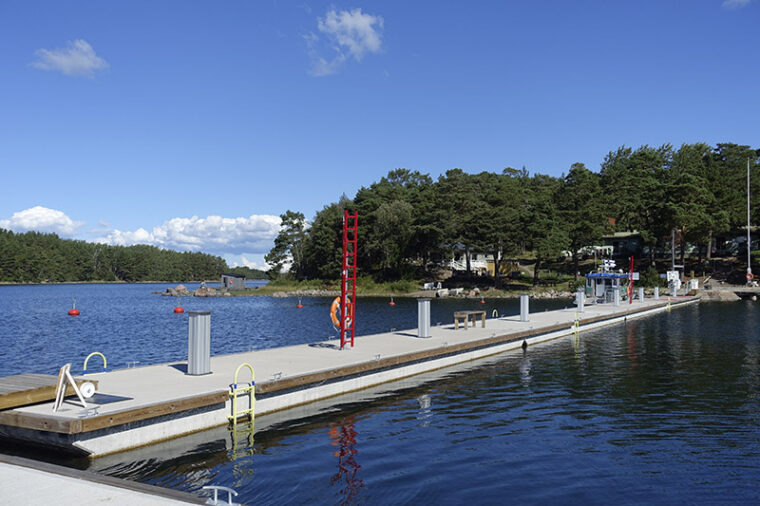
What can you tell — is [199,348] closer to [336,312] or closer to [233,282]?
[336,312]

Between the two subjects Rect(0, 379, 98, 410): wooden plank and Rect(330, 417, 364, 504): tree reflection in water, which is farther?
Rect(0, 379, 98, 410): wooden plank

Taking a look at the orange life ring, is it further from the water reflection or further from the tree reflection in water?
the tree reflection in water

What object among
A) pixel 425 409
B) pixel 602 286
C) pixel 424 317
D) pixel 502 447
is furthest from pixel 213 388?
pixel 602 286

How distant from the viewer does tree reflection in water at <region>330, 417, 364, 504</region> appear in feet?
29.3

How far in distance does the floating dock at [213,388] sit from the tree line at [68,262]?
548 feet

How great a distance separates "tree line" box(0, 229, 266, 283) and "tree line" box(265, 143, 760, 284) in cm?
9138

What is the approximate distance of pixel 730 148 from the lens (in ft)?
293

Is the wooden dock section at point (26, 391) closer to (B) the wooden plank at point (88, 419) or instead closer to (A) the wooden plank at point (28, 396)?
(A) the wooden plank at point (28, 396)

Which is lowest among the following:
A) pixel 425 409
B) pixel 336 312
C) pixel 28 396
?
pixel 425 409

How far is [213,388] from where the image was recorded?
12414 mm

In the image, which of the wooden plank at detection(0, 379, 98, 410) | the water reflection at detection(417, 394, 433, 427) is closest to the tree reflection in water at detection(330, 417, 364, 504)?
the water reflection at detection(417, 394, 433, 427)

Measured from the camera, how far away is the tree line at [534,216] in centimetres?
7494

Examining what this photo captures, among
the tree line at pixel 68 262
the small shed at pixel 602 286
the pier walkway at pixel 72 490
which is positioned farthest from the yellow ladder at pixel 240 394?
the tree line at pixel 68 262

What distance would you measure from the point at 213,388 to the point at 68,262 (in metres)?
184
